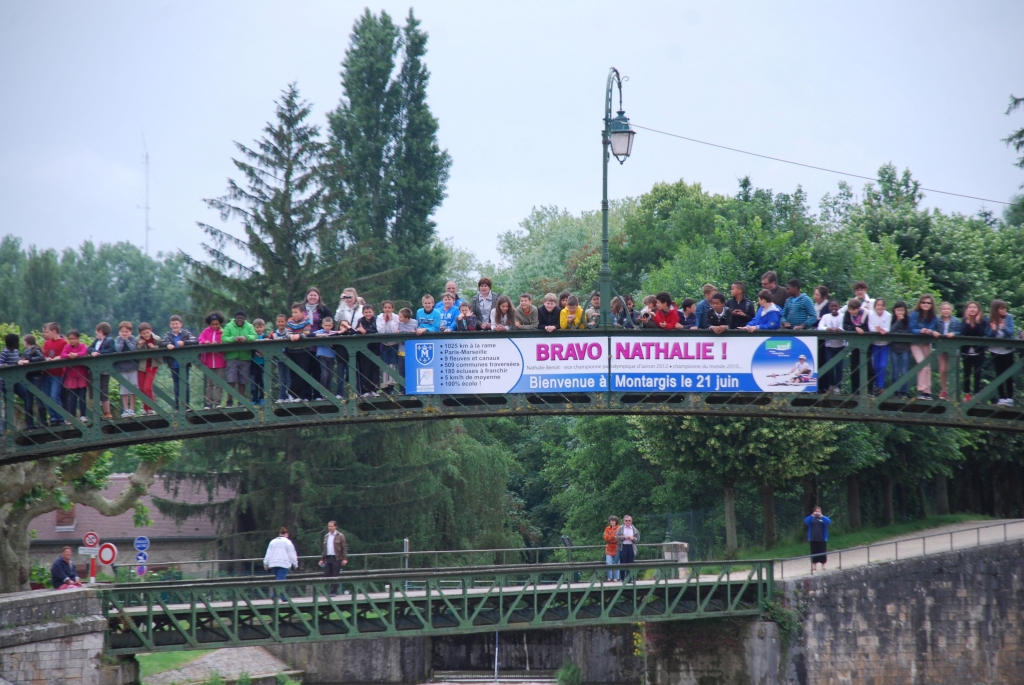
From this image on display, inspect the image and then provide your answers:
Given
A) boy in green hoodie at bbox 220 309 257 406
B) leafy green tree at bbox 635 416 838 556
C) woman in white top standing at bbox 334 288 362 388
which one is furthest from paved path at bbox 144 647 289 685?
leafy green tree at bbox 635 416 838 556

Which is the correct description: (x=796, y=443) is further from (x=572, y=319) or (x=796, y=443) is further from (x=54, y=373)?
(x=54, y=373)

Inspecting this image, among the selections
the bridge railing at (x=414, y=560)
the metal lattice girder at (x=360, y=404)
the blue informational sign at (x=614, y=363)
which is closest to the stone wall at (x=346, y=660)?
the bridge railing at (x=414, y=560)

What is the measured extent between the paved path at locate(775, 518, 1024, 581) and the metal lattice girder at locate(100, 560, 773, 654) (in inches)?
51.1

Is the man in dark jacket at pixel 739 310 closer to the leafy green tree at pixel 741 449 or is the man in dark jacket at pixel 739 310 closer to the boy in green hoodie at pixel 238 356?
the boy in green hoodie at pixel 238 356

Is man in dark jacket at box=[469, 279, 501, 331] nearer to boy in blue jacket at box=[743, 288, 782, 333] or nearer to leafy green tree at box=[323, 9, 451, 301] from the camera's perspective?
boy in blue jacket at box=[743, 288, 782, 333]

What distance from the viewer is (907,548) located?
29047mm

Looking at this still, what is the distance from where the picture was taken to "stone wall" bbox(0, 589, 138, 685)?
63.4 feet

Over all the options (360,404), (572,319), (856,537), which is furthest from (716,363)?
(856,537)

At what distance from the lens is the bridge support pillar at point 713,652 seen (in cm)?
2630

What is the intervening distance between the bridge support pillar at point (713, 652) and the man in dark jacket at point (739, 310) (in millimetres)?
9697

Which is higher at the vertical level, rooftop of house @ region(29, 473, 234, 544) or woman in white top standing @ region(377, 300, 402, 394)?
woman in white top standing @ region(377, 300, 402, 394)

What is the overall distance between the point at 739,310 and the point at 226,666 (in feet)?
50.4

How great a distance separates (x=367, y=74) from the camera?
49469 mm

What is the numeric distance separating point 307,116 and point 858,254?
1980 cm
